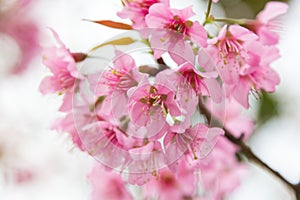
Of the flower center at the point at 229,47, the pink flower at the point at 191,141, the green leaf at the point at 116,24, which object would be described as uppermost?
the green leaf at the point at 116,24

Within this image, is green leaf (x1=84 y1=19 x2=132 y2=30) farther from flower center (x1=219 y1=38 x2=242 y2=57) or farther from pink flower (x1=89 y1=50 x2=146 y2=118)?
flower center (x1=219 y1=38 x2=242 y2=57)

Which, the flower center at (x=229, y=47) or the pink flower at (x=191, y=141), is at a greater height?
the flower center at (x=229, y=47)

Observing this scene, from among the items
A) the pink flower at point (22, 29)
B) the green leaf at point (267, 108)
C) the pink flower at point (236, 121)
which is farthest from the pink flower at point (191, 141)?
the green leaf at point (267, 108)

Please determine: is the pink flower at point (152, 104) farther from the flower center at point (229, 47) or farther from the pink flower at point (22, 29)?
the pink flower at point (22, 29)

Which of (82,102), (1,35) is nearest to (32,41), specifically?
(1,35)

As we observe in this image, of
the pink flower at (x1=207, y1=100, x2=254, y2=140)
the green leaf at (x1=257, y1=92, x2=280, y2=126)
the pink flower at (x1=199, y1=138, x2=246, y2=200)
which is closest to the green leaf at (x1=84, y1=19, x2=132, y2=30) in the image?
the pink flower at (x1=199, y1=138, x2=246, y2=200)

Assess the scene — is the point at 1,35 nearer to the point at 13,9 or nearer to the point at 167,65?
the point at 13,9
